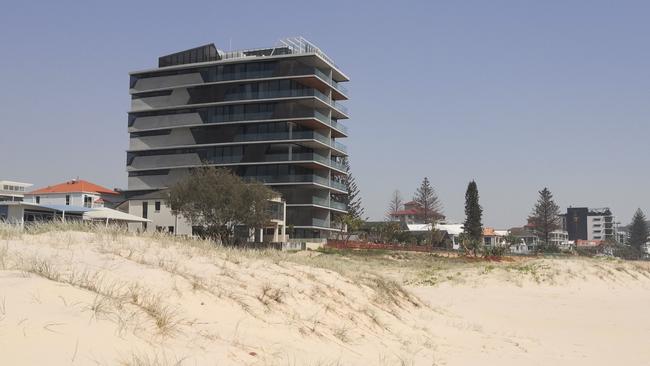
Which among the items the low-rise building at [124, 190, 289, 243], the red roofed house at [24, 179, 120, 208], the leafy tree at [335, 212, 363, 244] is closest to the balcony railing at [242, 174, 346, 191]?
the leafy tree at [335, 212, 363, 244]

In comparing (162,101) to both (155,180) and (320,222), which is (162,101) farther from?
(320,222)

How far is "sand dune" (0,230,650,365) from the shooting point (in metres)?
6.50

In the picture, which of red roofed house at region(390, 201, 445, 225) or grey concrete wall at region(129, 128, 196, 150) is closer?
grey concrete wall at region(129, 128, 196, 150)

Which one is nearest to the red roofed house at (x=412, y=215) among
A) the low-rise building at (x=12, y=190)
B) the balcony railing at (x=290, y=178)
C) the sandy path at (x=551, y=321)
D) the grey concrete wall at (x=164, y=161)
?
the balcony railing at (x=290, y=178)

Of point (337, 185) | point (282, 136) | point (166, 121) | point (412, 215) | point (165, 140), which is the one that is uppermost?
point (166, 121)

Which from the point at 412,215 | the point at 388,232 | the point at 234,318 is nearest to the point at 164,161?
the point at 388,232

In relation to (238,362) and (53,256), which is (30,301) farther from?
(53,256)

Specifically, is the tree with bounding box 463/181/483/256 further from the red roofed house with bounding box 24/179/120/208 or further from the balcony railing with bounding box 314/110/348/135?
the red roofed house with bounding box 24/179/120/208

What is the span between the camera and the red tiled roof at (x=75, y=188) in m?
91.7

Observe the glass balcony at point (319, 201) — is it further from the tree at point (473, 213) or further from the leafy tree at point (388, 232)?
the tree at point (473, 213)

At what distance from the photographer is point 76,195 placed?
90.4m

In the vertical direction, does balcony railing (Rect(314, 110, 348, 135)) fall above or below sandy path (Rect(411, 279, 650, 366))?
above

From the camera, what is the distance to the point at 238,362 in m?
A: 7.25

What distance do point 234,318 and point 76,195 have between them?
88.8 m
